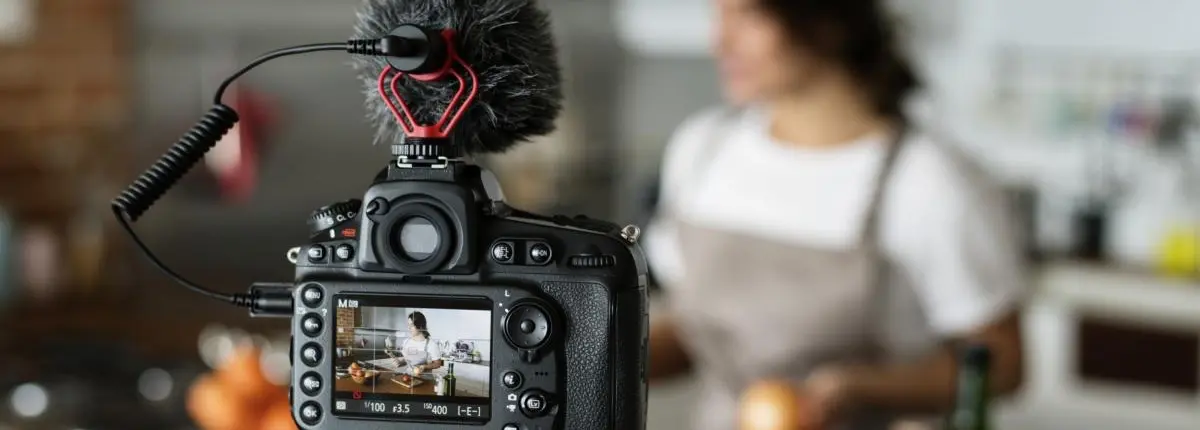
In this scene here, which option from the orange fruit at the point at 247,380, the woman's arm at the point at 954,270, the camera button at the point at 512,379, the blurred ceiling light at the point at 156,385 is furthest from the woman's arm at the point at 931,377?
Answer: the camera button at the point at 512,379

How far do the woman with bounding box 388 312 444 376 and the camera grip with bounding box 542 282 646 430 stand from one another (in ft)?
0.15

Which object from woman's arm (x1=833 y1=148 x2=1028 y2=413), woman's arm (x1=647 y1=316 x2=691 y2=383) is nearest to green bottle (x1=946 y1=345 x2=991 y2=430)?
woman's arm (x1=833 y1=148 x2=1028 y2=413)

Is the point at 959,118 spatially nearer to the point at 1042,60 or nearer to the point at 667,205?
the point at 1042,60

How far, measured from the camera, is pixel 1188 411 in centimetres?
254

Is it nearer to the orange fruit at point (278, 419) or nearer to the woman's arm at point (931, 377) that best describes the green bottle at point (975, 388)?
the woman's arm at point (931, 377)

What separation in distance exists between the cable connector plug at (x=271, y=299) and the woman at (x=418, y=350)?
0.20 ft

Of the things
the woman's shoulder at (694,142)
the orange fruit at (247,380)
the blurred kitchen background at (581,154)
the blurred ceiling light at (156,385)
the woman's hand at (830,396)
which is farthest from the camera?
the blurred kitchen background at (581,154)

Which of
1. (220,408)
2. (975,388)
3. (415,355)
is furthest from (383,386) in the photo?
(975,388)

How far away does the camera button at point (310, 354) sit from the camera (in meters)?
0.49

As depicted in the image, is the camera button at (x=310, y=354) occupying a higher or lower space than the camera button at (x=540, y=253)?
lower

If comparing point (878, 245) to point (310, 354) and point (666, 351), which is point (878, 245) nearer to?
point (666, 351)

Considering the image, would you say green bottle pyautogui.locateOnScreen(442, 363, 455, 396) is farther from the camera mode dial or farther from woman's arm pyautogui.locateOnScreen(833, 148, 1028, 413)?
woman's arm pyautogui.locateOnScreen(833, 148, 1028, 413)

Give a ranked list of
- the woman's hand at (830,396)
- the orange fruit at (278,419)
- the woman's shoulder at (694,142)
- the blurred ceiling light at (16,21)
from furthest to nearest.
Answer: the blurred ceiling light at (16,21) < the woman's shoulder at (694,142) < the woman's hand at (830,396) < the orange fruit at (278,419)

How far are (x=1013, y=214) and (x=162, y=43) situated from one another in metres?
1.87
